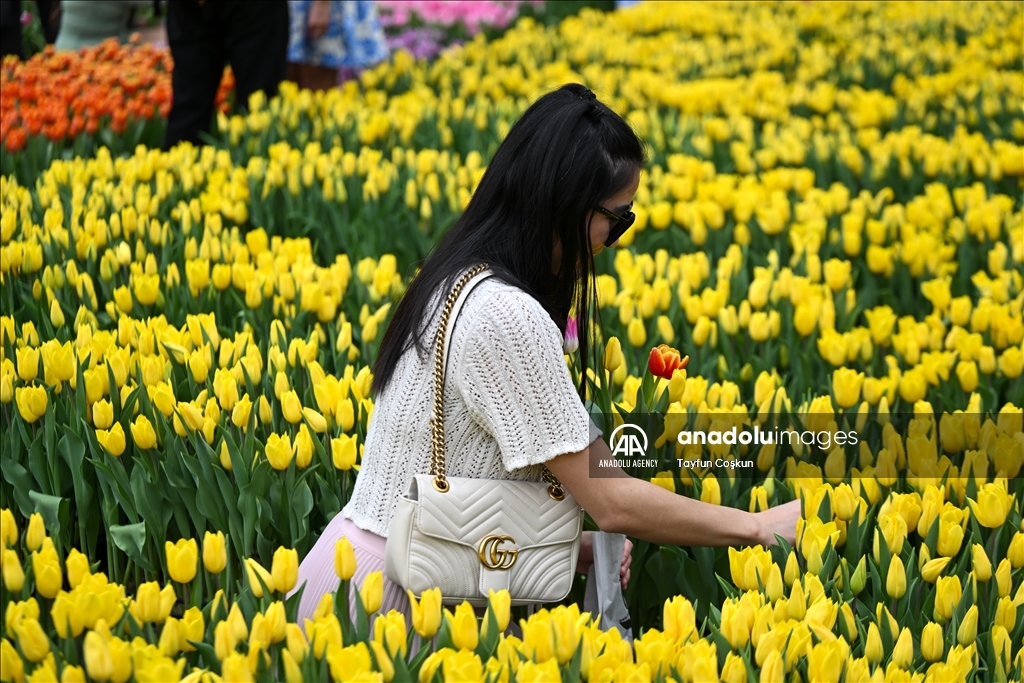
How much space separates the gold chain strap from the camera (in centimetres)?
186

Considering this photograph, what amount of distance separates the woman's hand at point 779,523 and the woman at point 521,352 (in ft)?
0.31

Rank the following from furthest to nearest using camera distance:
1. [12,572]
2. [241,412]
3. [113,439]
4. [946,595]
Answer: [241,412]
[113,439]
[946,595]
[12,572]

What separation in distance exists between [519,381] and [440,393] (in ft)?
0.42

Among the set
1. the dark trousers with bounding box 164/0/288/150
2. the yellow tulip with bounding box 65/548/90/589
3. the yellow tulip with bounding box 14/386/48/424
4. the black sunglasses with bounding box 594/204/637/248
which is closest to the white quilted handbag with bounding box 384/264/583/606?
the black sunglasses with bounding box 594/204/637/248

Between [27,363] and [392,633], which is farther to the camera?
[27,363]

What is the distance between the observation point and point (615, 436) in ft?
8.07

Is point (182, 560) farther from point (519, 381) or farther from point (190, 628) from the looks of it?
point (519, 381)

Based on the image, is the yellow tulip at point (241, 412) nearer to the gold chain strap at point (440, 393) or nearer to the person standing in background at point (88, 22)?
the gold chain strap at point (440, 393)

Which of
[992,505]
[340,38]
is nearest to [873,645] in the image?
[992,505]

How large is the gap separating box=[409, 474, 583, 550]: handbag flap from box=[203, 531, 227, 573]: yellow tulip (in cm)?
33

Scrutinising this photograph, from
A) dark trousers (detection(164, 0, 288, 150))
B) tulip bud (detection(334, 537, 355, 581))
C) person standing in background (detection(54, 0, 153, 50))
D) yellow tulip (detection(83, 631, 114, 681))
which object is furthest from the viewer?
person standing in background (detection(54, 0, 153, 50))

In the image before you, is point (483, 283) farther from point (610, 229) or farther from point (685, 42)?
point (685, 42)

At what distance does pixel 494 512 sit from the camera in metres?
1.90

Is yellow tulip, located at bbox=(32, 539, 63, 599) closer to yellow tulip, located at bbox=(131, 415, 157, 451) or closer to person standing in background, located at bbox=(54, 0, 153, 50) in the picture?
yellow tulip, located at bbox=(131, 415, 157, 451)
